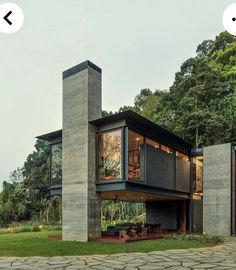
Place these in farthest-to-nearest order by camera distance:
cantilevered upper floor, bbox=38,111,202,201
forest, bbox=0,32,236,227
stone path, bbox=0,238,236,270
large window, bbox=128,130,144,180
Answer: forest, bbox=0,32,236,227 < large window, bbox=128,130,144,180 < cantilevered upper floor, bbox=38,111,202,201 < stone path, bbox=0,238,236,270

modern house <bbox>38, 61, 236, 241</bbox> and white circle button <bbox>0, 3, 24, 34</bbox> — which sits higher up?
white circle button <bbox>0, 3, 24, 34</bbox>

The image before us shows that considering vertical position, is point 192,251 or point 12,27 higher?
point 12,27

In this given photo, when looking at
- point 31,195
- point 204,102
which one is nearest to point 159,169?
point 204,102

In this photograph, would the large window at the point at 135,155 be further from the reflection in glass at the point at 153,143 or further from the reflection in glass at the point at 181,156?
the reflection in glass at the point at 181,156

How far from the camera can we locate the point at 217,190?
17391mm

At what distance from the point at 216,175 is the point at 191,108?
12074mm

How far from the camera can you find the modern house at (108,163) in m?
13.9

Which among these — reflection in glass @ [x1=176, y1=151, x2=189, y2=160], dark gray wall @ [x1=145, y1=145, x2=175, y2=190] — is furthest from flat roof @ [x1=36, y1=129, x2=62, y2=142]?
reflection in glass @ [x1=176, y1=151, x2=189, y2=160]

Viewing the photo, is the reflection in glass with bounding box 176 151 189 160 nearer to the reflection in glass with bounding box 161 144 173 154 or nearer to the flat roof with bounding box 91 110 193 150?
the reflection in glass with bounding box 161 144 173 154

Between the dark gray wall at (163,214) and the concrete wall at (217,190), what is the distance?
10.1 ft

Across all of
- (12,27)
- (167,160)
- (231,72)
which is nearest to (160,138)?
(167,160)

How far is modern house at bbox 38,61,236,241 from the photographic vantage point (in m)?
13.9

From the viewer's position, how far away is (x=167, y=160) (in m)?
16.7

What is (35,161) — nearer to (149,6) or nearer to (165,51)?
(165,51)
